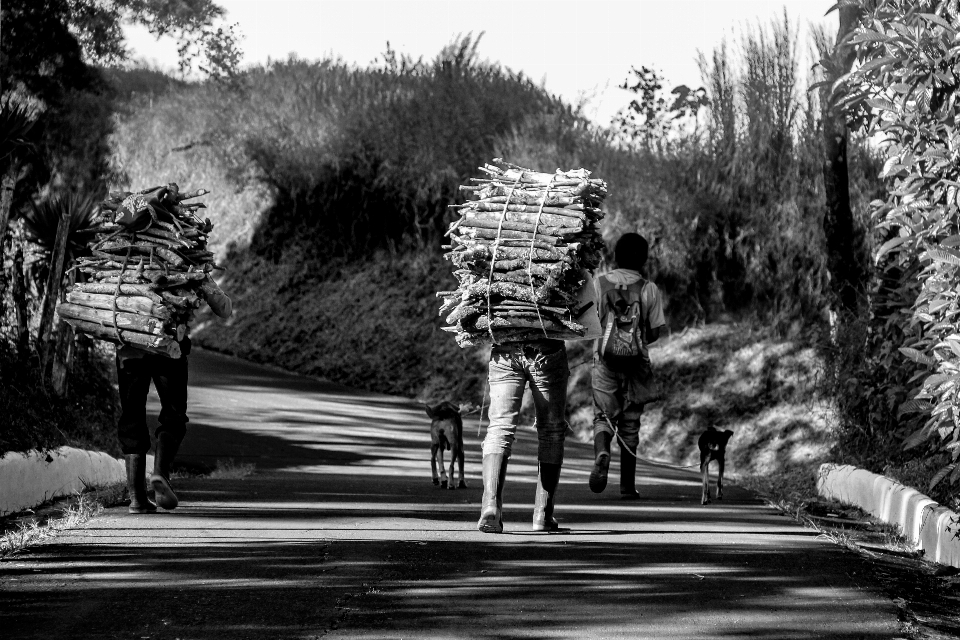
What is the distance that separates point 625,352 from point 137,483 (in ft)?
13.0

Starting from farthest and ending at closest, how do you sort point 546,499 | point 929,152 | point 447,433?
point 447,433 → point 546,499 → point 929,152

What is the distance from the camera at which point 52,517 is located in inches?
339

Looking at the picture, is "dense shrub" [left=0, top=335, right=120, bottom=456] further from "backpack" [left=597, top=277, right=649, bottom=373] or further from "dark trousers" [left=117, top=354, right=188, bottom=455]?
"backpack" [left=597, top=277, right=649, bottom=373]

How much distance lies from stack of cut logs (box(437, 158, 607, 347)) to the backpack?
2329mm

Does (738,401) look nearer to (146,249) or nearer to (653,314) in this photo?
(653,314)

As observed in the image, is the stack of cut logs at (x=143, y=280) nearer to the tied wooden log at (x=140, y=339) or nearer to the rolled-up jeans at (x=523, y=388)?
the tied wooden log at (x=140, y=339)

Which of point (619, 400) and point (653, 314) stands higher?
point (653, 314)

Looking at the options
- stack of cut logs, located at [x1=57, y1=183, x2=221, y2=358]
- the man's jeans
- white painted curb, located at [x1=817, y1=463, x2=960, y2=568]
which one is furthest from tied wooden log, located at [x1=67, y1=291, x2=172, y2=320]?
white painted curb, located at [x1=817, y1=463, x2=960, y2=568]

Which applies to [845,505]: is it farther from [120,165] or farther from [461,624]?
[120,165]

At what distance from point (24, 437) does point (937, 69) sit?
22.4 ft

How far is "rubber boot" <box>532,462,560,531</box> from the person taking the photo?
8258 mm

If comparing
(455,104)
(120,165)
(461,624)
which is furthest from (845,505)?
(120,165)

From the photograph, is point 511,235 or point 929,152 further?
point 511,235

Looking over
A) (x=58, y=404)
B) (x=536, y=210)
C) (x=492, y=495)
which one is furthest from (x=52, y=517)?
(x=58, y=404)
